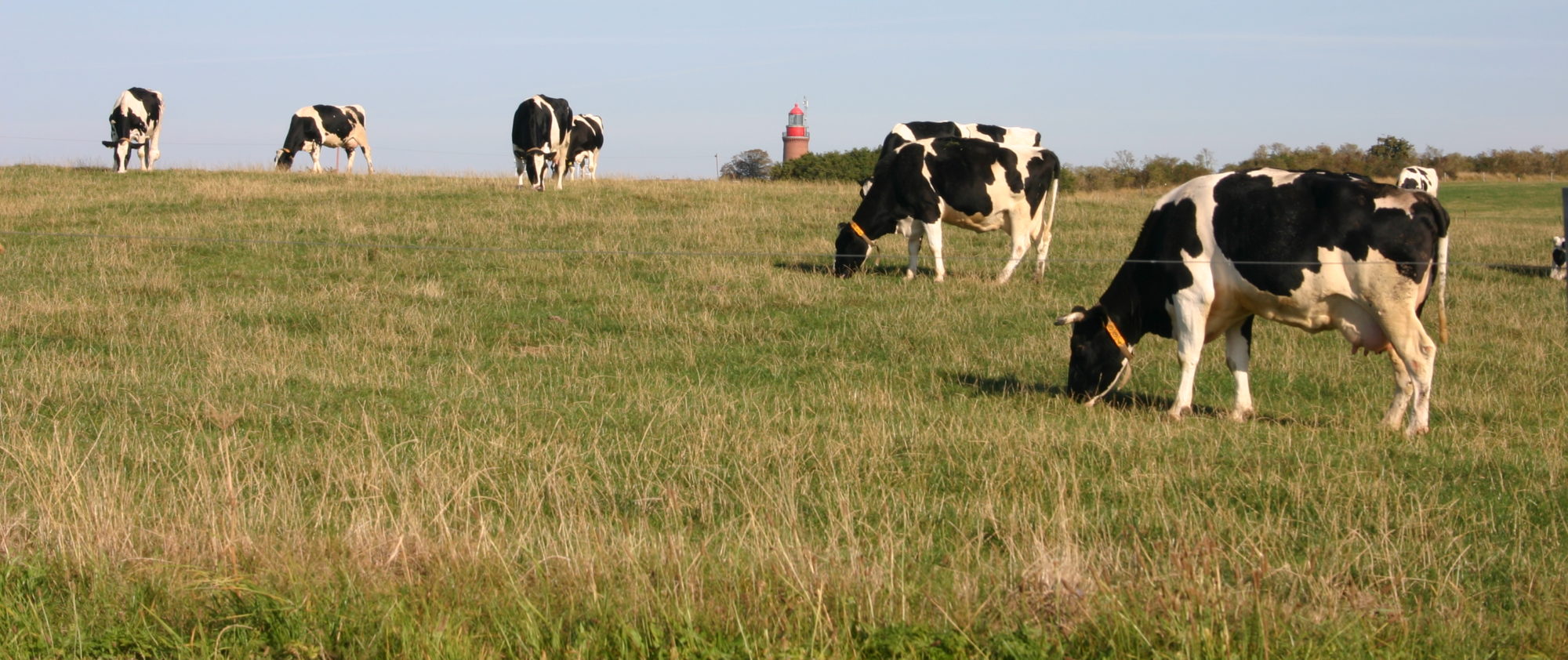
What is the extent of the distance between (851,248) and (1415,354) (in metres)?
9.92

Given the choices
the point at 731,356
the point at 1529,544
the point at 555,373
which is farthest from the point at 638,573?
the point at 731,356

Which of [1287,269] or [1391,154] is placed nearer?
[1287,269]

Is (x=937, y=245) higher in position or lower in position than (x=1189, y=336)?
higher

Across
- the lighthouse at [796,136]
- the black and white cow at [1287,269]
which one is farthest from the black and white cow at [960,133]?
the lighthouse at [796,136]

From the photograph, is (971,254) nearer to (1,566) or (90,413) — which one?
(90,413)

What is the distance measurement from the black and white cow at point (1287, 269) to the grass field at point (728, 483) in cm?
46

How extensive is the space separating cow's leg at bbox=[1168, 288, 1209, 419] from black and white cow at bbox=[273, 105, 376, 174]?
90.9ft

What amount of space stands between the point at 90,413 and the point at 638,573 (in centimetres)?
527

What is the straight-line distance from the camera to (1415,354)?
877 centimetres

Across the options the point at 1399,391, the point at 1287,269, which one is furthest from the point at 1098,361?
the point at 1399,391

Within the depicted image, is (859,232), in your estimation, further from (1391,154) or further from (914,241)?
(1391,154)

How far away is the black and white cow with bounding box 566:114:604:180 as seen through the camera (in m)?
35.0

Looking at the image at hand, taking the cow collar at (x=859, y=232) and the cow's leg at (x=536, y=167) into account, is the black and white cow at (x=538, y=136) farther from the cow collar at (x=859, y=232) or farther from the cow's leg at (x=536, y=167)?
the cow collar at (x=859, y=232)

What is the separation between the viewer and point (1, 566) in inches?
196
